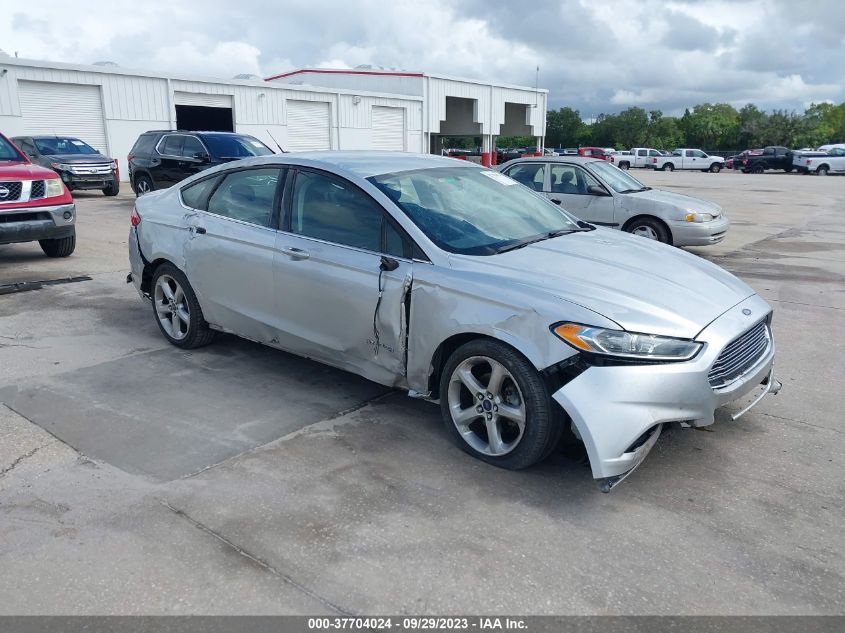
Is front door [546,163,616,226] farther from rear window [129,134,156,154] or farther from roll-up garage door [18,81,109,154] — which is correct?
roll-up garage door [18,81,109,154]

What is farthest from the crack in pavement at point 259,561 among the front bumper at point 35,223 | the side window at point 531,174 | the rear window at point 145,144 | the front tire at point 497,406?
the rear window at point 145,144

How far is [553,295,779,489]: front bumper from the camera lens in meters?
3.27

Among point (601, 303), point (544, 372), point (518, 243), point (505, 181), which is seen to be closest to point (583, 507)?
point (544, 372)

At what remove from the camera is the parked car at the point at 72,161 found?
18422 mm

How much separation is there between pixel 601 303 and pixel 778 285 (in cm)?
637

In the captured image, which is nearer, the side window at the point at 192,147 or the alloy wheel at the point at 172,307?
the alloy wheel at the point at 172,307

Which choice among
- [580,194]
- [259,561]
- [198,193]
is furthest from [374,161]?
[580,194]

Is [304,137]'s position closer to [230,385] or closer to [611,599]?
[230,385]

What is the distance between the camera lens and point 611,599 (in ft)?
9.05

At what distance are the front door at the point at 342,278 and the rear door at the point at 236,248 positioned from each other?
0.16 metres

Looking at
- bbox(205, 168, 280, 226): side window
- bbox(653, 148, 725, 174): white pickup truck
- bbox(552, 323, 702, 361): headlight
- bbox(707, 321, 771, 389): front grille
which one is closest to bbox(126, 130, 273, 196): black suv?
bbox(205, 168, 280, 226): side window

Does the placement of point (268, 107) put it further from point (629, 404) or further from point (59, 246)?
point (629, 404)

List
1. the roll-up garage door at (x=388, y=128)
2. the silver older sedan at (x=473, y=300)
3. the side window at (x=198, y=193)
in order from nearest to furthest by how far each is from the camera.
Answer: the silver older sedan at (x=473, y=300) < the side window at (x=198, y=193) < the roll-up garage door at (x=388, y=128)

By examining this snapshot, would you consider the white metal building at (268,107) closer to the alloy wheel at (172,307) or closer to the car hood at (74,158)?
the car hood at (74,158)
